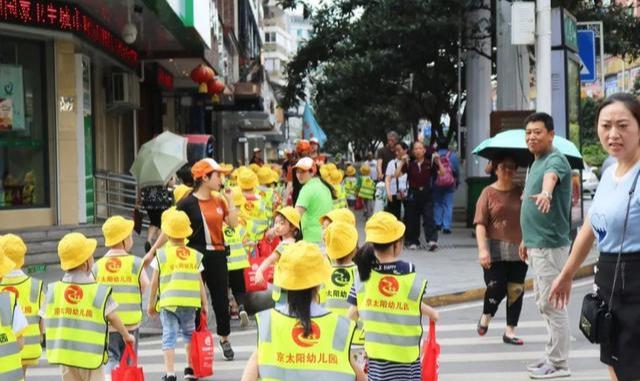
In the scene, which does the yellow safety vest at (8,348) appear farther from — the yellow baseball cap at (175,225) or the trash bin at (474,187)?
the trash bin at (474,187)

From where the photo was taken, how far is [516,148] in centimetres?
970

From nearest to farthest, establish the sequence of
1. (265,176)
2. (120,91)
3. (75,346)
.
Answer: (75,346) → (265,176) → (120,91)

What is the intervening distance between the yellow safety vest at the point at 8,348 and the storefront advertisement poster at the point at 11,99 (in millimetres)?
11649

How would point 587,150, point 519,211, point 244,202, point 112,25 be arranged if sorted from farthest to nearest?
point 587,150, point 112,25, point 244,202, point 519,211

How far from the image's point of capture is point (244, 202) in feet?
40.1

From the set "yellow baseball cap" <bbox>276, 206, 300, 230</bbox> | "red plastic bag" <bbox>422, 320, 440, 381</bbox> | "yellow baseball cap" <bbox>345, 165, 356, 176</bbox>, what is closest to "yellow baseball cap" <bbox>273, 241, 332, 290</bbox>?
"red plastic bag" <bbox>422, 320, 440, 381</bbox>

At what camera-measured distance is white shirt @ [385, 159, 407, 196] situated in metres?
17.7

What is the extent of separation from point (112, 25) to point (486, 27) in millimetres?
8639

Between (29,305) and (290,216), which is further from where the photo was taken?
(290,216)

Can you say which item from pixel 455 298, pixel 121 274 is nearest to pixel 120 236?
pixel 121 274

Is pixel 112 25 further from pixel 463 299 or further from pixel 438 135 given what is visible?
pixel 438 135

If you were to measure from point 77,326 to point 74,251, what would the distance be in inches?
19.3

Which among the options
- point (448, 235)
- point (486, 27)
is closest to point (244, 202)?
point (448, 235)

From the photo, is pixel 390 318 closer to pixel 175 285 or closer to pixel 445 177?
pixel 175 285
